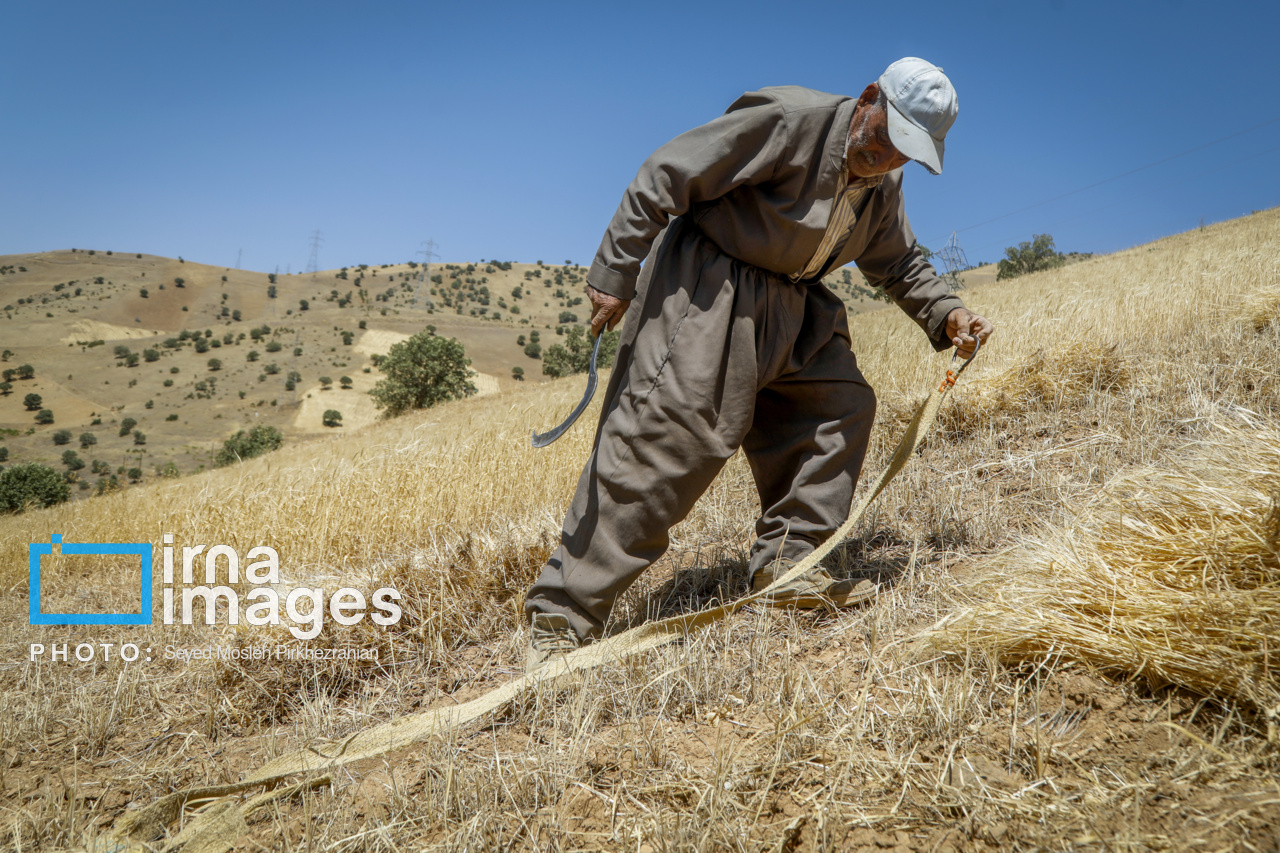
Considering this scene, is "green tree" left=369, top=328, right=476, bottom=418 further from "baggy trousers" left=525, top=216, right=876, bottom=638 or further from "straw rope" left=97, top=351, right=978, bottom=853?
"straw rope" left=97, top=351, right=978, bottom=853

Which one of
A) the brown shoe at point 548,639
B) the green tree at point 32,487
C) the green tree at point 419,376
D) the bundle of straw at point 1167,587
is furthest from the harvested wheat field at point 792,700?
the green tree at point 419,376

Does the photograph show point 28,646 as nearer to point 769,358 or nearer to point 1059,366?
point 769,358

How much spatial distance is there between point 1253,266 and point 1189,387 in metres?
3.17

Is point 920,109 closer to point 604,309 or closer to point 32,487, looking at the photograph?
point 604,309

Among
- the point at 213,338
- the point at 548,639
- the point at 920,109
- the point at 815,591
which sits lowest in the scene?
the point at 548,639

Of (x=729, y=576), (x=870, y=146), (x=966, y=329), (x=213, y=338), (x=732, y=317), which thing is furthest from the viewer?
(x=213, y=338)

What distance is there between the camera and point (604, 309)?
2217mm

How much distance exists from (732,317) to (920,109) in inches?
33.1

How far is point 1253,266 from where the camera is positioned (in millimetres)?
5457

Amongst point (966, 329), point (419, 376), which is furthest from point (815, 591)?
point (419, 376)

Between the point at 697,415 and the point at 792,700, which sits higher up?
the point at 697,415

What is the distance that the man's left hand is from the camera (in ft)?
8.34

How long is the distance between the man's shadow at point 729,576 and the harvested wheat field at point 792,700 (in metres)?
0.02

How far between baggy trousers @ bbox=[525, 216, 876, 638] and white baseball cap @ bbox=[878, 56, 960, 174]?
0.59 metres
